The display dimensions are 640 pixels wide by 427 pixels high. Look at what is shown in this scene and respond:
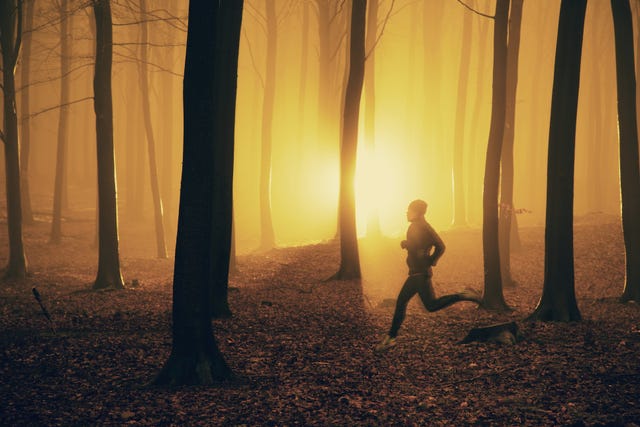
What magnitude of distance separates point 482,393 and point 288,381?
241 centimetres

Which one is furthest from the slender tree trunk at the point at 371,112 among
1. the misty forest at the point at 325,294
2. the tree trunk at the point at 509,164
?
the tree trunk at the point at 509,164

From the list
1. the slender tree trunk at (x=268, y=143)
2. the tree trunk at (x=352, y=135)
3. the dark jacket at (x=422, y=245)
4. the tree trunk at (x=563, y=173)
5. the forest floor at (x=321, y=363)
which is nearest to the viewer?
the forest floor at (x=321, y=363)

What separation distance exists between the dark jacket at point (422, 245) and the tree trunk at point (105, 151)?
365 inches

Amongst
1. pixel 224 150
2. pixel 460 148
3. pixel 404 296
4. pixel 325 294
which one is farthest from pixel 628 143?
pixel 460 148

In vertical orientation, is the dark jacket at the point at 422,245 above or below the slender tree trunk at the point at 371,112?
below

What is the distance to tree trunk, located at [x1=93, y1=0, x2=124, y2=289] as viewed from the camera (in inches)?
587

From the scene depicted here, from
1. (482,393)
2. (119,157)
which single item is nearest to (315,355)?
(482,393)

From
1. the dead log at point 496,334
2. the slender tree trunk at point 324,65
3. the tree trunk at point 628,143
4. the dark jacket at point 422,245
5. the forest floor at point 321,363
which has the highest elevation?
the slender tree trunk at point 324,65

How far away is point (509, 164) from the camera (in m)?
17.8

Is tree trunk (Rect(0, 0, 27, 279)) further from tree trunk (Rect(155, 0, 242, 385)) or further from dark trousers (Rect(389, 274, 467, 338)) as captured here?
dark trousers (Rect(389, 274, 467, 338))

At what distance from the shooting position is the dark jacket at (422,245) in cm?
886

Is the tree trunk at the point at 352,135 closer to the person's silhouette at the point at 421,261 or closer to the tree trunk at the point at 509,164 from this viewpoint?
the tree trunk at the point at 509,164

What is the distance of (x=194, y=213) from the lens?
722 centimetres

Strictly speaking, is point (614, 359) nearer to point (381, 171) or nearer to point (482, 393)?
point (482, 393)
